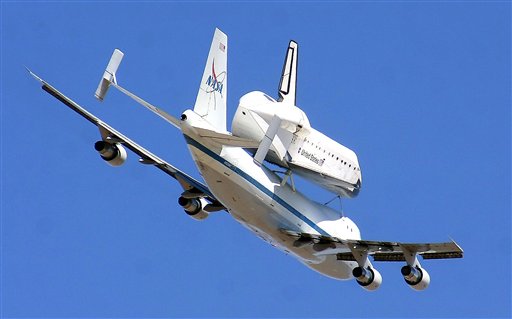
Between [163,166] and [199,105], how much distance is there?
8.08 meters

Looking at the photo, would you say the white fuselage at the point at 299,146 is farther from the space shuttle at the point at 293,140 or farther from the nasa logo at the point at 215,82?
the nasa logo at the point at 215,82

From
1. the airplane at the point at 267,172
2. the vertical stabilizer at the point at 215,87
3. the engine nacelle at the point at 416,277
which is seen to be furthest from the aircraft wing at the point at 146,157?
the engine nacelle at the point at 416,277

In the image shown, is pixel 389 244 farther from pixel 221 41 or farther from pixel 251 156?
pixel 221 41

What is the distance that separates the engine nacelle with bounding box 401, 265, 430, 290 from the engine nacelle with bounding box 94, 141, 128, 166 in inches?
518

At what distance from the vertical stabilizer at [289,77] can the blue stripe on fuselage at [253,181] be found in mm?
3693

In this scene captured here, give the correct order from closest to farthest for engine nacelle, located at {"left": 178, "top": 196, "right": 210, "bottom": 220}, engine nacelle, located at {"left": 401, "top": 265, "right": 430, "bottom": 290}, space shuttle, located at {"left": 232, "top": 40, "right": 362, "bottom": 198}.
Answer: space shuttle, located at {"left": 232, "top": 40, "right": 362, "bottom": 198} → engine nacelle, located at {"left": 401, "top": 265, "right": 430, "bottom": 290} → engine nacelle, located at {"left": 178, "top": 196, "right": 210, "bottom": 220}

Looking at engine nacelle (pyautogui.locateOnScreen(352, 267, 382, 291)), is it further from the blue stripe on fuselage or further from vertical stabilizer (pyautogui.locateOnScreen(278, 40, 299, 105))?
vertical stabilizer (pyautogui.locateOnScreen(278, 40, 299, 105))

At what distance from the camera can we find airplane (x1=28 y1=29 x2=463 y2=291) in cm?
6369

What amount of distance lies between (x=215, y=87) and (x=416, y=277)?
12300 millimetres

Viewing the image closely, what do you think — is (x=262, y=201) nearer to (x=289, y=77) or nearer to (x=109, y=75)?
(x=289, y=77)

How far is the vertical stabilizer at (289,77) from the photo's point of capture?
6662 centimetres

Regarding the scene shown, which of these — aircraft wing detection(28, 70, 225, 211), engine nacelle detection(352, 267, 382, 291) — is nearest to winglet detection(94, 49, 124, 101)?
aircraft wing detection(28, 70, 225, 211)

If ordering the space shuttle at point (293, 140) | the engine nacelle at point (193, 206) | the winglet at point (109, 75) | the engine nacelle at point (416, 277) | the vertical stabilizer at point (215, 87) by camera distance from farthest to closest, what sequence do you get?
the engine nacelle at point (193, 206)
the engine nacelle at point (416, 277)
the space shuttle at point (293, 140)
the vertical stabilizer at point (215, 87)
the winglet at point (109, 75)

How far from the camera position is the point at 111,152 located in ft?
223
